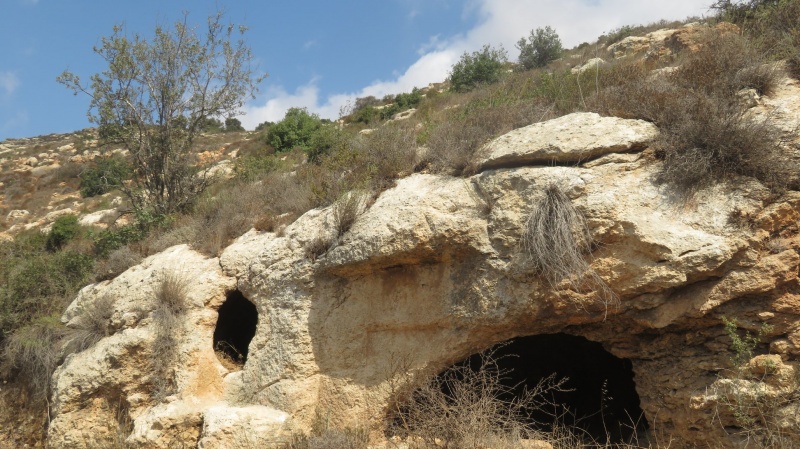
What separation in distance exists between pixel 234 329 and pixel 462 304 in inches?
139

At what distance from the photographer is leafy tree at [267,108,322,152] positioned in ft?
49.0

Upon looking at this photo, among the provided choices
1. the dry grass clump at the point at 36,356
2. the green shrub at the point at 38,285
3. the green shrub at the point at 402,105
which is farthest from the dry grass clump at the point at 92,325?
the green shrub at the point at 402,105

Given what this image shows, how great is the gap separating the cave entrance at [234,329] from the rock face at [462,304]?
382 millimetres

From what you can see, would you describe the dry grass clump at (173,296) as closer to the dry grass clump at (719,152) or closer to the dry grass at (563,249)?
the dry grass at (563,249)

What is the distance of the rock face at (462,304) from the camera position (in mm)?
4359

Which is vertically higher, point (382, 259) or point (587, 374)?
point (382, 259)

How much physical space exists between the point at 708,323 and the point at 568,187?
1565mm

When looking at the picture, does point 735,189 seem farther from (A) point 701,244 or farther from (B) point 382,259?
(B) point 382,259

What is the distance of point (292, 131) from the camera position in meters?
15.2

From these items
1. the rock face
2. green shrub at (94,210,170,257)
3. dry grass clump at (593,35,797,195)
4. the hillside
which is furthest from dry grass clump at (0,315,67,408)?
dry grass clump at (593,35,797,195)

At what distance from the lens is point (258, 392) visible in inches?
222

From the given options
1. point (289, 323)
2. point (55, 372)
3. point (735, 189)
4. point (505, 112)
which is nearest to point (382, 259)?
point (289, 323)

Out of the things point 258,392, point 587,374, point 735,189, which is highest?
point 735,189

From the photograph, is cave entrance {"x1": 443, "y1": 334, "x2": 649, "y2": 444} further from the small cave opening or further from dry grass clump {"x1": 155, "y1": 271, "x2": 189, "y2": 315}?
dry grass clump {"x1": 155, "y1": 271, "x2": 189, "y2": 315}
